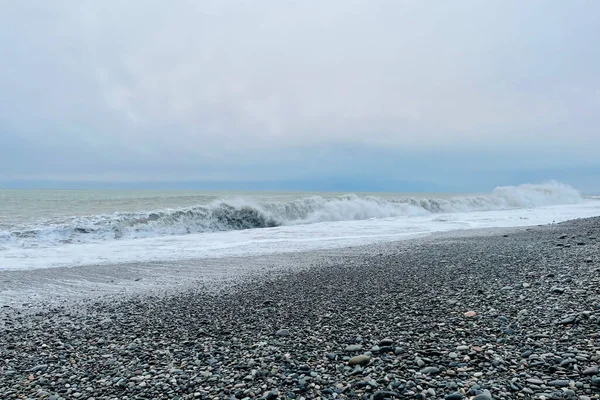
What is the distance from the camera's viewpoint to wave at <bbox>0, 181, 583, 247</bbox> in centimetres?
1855

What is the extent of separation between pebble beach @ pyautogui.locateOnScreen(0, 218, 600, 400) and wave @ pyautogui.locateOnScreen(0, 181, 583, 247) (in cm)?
1331

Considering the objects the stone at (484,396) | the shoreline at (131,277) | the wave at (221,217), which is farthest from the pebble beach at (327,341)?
the wave at (221,217)

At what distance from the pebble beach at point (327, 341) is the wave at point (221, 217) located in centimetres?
1331

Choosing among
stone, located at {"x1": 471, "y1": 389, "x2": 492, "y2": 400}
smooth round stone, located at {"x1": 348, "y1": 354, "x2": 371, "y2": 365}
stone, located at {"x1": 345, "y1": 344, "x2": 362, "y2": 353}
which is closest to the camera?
stone, located at {"x1": 471, "y1": 389, "x2": 492, "y2": 400}

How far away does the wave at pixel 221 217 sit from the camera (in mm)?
18547

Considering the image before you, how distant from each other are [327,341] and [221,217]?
21.3 meters

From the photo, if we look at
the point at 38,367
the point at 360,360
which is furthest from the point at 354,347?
the point at 38,367

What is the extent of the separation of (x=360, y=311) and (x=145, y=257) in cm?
929

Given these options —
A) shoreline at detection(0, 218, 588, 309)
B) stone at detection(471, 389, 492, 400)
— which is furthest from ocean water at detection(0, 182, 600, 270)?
stone at detection(471, 389, 492, 400)

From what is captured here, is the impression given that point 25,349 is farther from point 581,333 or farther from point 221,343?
point 581,333

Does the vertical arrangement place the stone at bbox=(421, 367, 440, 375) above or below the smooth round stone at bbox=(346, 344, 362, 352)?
above

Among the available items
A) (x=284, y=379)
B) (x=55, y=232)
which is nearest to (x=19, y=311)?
(x=284, y=379)

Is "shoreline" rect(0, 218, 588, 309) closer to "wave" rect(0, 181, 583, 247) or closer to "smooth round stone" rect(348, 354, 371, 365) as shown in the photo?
"smooth round stone" rect(348, 354, 371, 365)

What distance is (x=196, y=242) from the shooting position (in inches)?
666
